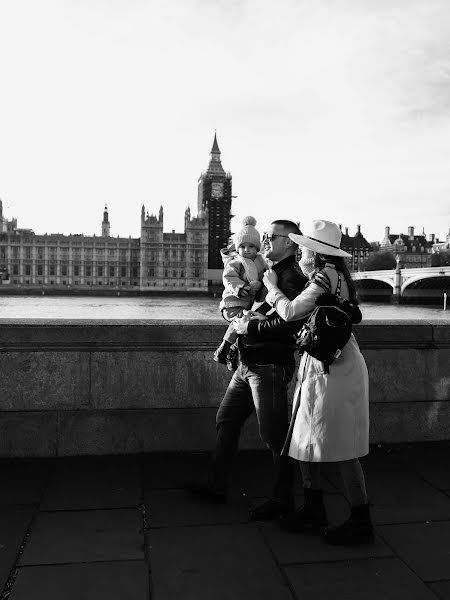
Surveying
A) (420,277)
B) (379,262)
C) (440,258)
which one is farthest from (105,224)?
(420,277)

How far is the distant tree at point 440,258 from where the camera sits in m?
104

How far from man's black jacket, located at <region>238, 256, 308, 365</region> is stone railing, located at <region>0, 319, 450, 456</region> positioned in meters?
1.11

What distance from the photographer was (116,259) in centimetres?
10100

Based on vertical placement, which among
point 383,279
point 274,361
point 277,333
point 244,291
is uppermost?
point 244,291

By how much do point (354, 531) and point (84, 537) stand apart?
109 cm

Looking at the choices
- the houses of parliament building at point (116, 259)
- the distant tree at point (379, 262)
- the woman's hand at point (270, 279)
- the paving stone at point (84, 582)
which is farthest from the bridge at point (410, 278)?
the paving stone at point (84, 582)

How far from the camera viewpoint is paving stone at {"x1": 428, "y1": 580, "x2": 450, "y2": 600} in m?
2.02

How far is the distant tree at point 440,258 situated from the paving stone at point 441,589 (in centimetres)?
10602

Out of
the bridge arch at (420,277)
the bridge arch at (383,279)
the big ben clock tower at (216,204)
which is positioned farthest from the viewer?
the big ben clock tower at (216,204)

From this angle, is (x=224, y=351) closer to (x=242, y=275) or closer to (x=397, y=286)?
(x=242, y=275)

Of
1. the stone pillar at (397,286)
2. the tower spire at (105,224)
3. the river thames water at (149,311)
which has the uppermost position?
the tower spire at (105,224)

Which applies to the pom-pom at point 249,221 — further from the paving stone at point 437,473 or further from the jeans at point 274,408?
the paving stone at point 437,473

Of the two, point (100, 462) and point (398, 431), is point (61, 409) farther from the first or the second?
point (398, 431)

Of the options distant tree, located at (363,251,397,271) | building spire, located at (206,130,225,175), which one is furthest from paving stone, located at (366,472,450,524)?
building spire, located at (206,130,225,175)
